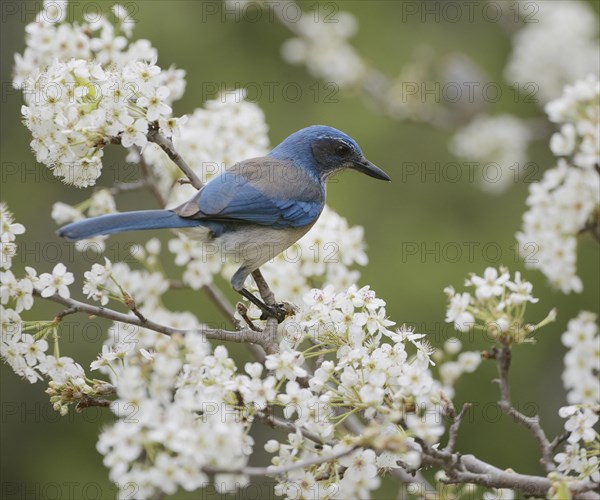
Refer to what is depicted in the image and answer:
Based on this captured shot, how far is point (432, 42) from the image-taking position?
10.0 meters

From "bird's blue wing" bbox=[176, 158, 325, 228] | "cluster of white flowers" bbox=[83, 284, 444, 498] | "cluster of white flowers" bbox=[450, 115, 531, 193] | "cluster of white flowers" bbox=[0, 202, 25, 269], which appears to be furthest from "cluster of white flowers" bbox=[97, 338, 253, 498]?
"cluster of white flowers" bbox=[450, 115, 531, 193]

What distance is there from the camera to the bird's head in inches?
192

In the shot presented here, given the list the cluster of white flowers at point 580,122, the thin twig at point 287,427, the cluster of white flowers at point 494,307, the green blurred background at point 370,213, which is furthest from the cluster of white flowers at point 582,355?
the green blurred background at point 370,213

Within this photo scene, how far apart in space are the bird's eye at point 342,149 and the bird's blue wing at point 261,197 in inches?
8.5

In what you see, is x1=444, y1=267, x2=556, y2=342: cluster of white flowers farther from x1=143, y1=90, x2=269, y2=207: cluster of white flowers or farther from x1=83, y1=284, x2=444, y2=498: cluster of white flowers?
x1=143, y1=90, x2=269, y2=207: cluster of white flowers

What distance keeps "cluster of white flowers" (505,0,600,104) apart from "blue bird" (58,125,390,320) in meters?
3.19

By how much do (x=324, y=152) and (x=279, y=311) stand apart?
1.33 meters

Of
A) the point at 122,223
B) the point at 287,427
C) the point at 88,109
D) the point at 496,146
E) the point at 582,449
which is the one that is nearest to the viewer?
the point at 287,427

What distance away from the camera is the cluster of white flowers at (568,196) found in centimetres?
432

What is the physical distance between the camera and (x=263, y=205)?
4.43 metres

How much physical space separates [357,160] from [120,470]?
304cm

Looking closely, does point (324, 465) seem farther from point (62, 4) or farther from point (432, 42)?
point (432, 42)

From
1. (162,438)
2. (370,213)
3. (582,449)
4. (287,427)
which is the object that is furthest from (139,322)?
(370,213)

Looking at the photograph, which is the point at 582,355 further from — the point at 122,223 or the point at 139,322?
the point at 122,223
